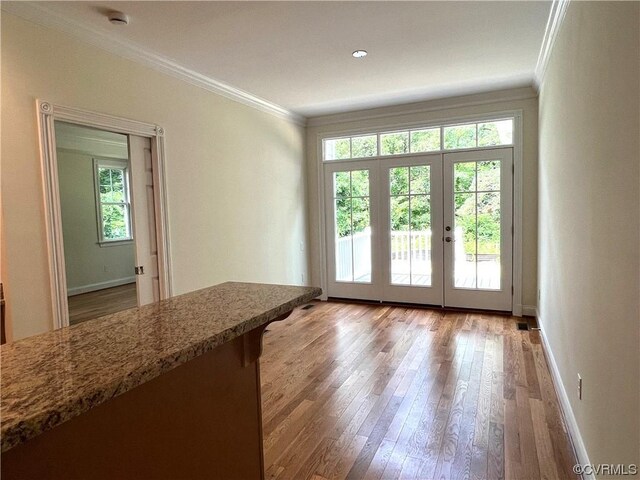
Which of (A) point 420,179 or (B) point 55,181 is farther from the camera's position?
(A) point 420,179

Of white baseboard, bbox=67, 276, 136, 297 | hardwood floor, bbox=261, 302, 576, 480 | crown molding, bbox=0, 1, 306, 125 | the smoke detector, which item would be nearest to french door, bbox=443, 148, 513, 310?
hardwood floor, bbox=261, 302, 576, 480

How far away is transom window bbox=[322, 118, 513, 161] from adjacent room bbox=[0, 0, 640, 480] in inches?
1.1

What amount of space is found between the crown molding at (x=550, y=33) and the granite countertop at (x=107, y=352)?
2.57m

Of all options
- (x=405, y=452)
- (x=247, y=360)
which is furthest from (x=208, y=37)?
(x=405, y=452)

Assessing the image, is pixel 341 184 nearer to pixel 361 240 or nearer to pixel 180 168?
pixel 361 240

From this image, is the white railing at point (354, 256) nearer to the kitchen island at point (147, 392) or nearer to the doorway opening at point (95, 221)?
the doorway opening at point (95, 221)

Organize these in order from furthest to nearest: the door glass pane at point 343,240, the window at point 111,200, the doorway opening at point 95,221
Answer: the window at point 111,200, the doorway opening at point 95,221, the door glass pane at point 343,240

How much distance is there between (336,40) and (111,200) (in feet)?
19.0

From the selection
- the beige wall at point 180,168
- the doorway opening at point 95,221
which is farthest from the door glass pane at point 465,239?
the doorway opening at point 95,221

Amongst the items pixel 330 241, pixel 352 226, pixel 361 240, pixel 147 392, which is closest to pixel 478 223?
pixel 361 240

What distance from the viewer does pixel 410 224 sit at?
199 inches

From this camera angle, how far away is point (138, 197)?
3.16 metres

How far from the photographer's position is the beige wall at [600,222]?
1.24 meters

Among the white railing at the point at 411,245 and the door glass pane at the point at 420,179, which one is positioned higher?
the door glass pane at the point at 420,179
